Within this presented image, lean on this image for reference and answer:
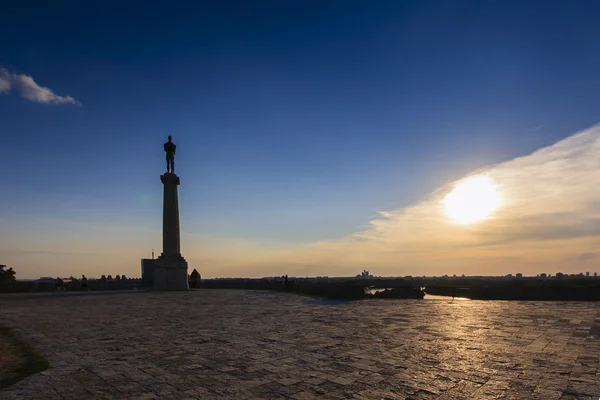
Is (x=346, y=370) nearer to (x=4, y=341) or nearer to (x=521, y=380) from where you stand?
(x=521, y=380)

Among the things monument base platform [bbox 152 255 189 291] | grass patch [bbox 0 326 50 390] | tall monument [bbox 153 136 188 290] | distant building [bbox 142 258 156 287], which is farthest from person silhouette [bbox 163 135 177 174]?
grass patch [bbox 0 326 50 390]

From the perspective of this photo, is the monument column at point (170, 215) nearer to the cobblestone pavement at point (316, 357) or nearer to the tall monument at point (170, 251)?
the tall monument at point (170, 251)

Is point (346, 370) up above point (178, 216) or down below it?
below

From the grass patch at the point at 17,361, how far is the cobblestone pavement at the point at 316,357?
25 centimetres

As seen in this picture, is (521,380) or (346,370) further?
(346,370)

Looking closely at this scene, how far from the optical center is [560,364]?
21.2 ft

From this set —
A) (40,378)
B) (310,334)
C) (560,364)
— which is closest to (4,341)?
(40,378)

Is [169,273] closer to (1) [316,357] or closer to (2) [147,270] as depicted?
(2) [147,270]

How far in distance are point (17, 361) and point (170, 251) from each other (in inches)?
886

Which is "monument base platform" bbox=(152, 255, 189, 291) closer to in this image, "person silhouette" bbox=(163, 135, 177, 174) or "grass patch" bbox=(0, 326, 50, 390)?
"person silhouette" bbox=(163, 135, 177, 174)

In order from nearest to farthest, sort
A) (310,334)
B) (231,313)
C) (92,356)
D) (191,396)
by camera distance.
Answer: (191,396) → (92,356) → (310,334) → (231,313)

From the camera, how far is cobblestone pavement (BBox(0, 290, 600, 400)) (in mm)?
5317

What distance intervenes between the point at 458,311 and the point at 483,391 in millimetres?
10258

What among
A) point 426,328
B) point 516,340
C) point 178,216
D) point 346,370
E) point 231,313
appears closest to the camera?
point 346,370
